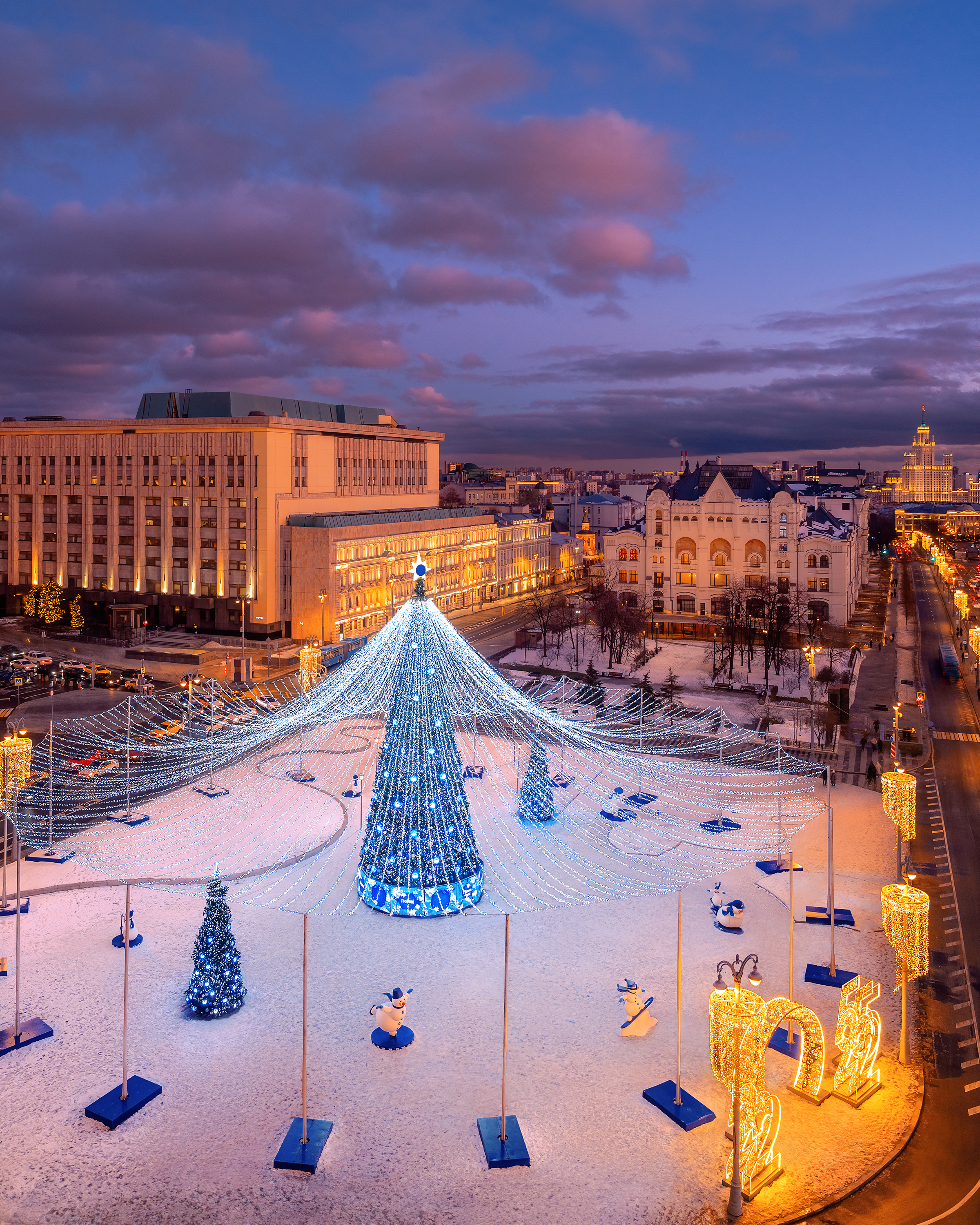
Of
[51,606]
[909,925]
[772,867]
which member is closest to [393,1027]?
[909,925]

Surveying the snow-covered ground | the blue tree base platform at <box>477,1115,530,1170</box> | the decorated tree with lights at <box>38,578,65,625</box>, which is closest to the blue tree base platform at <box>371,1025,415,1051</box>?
the snow-covered ground

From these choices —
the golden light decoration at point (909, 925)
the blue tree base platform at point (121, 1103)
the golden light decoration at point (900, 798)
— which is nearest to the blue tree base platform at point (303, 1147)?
the blue tree base platform at point (121, 1103)

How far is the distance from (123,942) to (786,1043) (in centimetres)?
1723

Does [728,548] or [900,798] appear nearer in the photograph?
[900,798]

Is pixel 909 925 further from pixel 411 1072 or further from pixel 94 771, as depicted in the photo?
pixel 94 771

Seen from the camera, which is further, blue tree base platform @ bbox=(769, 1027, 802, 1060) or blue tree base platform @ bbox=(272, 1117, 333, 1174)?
blue tree base platform @ bbox=(769, 1027, 802, 1060)

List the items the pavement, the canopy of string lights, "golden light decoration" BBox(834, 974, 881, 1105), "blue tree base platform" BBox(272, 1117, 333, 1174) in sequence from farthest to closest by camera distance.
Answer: the canopy of string lights < "golden light decoration" BBox(834, 974, 881, 1105) < "blue tree base platform" BBox(272, 1117, 333, 1174) < the pavement

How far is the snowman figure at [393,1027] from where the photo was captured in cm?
1872

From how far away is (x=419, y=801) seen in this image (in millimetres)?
22875

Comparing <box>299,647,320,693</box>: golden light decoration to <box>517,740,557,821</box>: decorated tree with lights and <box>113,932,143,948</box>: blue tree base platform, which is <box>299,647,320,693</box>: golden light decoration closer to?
<box>517,740,557,821</box>: decorated tree with lights

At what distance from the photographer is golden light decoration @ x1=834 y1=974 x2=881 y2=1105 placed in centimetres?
1762

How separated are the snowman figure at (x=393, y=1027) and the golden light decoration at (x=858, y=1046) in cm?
936

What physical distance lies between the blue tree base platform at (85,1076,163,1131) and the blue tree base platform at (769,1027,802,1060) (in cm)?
1338

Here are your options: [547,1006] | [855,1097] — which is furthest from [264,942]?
[855,1097]
